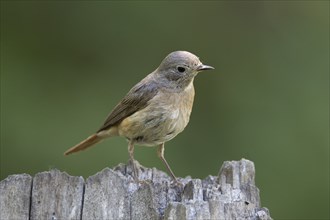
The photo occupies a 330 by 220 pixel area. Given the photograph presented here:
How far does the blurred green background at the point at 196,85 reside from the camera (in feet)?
25.8

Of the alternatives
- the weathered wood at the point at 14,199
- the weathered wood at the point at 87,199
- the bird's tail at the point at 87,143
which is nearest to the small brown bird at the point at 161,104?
the bird's tail at the point at 87,143

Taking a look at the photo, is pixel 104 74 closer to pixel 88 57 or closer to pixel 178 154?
pixel 88 57

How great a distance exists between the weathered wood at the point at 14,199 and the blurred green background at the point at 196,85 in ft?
11.8

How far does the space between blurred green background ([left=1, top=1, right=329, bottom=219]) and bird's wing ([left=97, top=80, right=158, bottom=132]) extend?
1.31m

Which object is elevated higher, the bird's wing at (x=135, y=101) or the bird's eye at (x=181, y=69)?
the bird's eye at (x=181, y=69)

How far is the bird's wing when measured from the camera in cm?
631

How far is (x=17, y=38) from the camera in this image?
8430mm

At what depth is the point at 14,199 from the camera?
13.5 feet

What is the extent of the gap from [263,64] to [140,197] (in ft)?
15.9

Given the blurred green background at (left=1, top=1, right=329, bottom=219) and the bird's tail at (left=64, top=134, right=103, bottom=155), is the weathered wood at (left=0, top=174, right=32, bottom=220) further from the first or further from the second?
the blurred green background at (left=1, top=1, right=329, bottom=219)

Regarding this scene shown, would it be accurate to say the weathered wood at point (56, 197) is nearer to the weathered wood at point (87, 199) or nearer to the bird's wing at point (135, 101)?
the weathered wood at point (87, 199)

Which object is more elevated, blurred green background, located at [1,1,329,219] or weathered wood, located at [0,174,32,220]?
blurred green background, located at [1,1,329,219]

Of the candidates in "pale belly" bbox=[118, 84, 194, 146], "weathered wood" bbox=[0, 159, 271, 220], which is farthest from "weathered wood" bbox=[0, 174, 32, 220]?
"pale belly" bbox=[118, 84, 194, 146]

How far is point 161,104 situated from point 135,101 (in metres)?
0.29
